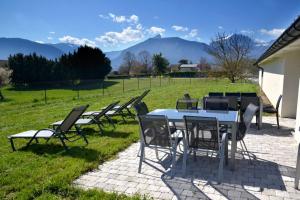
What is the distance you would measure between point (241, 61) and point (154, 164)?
27.9 metres

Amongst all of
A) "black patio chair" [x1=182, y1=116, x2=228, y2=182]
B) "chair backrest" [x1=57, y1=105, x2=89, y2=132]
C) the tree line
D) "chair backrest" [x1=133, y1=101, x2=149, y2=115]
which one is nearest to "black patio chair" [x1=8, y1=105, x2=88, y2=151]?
"chair backrest" [x1=57, y1=105, x2=89, y2=132]

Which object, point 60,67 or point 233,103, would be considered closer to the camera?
point 233,103

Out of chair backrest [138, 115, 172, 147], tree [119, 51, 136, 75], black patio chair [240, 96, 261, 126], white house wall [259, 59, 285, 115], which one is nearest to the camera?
chair backrest [138, 115, 172, 147]

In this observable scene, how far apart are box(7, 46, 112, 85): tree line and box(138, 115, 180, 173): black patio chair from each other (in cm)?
2732

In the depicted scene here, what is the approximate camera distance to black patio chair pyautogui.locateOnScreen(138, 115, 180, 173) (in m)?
3.70

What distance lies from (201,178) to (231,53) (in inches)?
1165

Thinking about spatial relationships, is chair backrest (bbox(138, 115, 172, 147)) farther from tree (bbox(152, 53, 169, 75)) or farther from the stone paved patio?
tree (bbox(152, 53, 169, 75))

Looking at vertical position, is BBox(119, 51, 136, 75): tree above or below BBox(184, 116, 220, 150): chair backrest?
above

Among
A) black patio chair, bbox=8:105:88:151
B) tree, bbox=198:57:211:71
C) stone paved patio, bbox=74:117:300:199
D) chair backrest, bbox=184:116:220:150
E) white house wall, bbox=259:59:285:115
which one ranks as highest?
tree, bbox=198:57:211:71

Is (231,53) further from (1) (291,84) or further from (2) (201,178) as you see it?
(2) (201,178)

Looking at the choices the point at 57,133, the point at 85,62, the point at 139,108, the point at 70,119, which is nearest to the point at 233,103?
the point at 139,108

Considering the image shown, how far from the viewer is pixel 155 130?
3.82m

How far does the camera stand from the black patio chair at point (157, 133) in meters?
3.70

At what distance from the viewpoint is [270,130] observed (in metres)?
6.50
